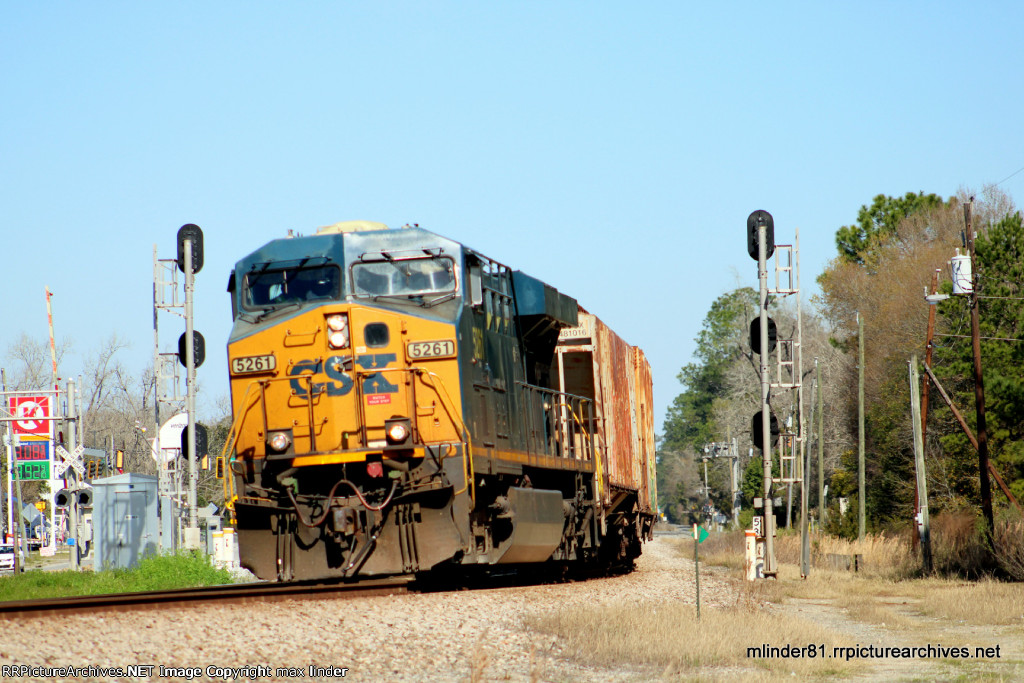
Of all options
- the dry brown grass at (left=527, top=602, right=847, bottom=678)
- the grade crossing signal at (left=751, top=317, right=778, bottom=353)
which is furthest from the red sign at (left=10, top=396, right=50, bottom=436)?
the dry brown grass at (left=527, top=602, right=847, bottom=678)

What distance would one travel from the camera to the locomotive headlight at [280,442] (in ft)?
44.2

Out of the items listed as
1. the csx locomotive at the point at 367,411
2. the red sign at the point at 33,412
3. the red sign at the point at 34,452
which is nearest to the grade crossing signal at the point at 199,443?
the csx locomotive at the point at 367,411

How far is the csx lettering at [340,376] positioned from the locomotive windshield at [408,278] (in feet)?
2.84

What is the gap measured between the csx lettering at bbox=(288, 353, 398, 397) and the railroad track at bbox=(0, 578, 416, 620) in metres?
2.38

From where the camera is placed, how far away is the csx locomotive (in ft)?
43.7

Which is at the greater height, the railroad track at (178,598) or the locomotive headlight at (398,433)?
the locomotive headlight at (398,433)

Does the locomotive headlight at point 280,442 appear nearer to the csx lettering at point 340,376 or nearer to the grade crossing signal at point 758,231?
the csx lettering at point 340,376

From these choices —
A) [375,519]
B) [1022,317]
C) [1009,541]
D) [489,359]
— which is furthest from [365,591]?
[1022,317]

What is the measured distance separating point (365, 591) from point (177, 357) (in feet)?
34.5

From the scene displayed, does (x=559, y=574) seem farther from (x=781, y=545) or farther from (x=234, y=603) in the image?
(x=781, y=545)

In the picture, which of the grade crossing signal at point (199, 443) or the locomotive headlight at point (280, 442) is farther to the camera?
the grade crossing signal at point (199, 443)

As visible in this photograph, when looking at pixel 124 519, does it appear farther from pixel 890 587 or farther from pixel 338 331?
pixel 890 587

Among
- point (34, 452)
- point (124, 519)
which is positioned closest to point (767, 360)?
point (124, 519)

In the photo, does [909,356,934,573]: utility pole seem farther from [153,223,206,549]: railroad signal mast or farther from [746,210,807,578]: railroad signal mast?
[153,223,206,549]: railroad signal mast
